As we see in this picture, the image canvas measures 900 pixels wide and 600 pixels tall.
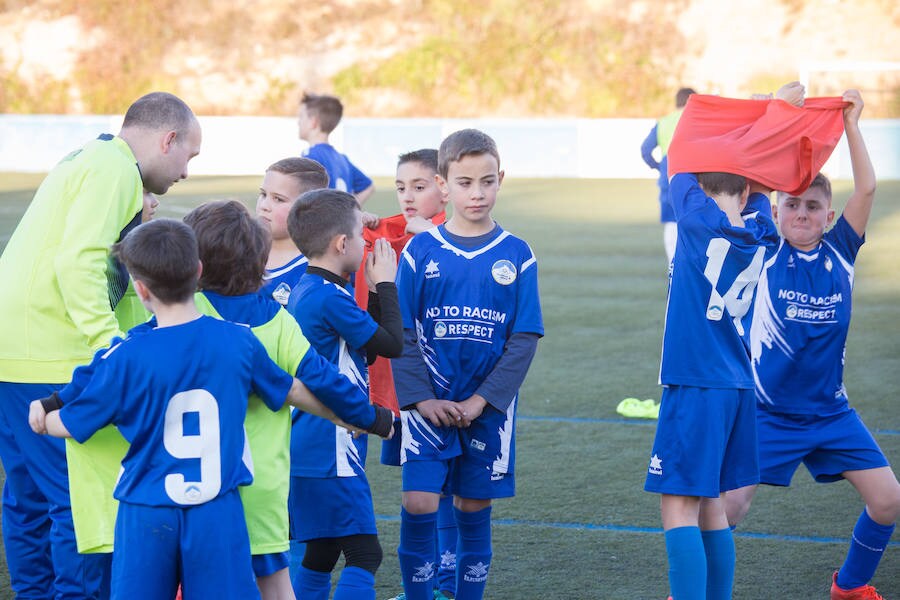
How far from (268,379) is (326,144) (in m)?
6.26

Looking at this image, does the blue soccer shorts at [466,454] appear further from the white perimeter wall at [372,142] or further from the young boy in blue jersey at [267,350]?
the white perimeter wall at [372,142]

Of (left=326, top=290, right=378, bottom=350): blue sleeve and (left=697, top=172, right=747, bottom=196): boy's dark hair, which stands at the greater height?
(left=697, top=172, right=747, bottom=196): boy's dark hair

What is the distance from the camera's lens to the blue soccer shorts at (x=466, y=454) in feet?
12.5

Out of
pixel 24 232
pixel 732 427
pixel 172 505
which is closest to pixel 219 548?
pixel 172 505

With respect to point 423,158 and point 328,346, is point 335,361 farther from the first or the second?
point 423,158

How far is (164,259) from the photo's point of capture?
8.96 feet

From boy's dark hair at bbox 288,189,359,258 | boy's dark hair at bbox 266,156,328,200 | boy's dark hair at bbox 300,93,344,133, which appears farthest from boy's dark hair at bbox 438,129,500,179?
boy's dark hair at bbox 300,93,344,133

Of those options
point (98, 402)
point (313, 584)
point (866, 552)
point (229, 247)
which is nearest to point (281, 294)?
point (229, 247)

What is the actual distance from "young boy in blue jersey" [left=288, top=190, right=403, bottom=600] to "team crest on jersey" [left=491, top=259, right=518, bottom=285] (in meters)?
0.42

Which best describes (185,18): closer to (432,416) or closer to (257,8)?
(257,8)

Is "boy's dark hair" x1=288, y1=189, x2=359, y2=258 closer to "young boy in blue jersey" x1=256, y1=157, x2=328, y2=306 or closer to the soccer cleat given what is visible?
"young boy in blue jersey" x1=256, y1=157, x2=328, y2=306

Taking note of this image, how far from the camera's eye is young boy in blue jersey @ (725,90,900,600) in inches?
161

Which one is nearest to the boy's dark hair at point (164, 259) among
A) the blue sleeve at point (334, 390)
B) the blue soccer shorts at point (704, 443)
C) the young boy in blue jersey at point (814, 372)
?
the blue sleeve at point (334, 390)

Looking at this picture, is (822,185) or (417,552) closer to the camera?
(417,552)
